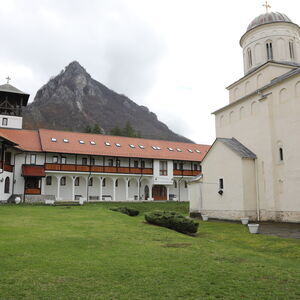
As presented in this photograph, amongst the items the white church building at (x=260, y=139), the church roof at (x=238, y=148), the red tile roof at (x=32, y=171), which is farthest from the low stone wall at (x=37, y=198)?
the church roof at (x=238, y=148)

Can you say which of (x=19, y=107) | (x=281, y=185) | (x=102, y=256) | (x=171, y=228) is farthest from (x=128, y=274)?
(x=19, y=107)

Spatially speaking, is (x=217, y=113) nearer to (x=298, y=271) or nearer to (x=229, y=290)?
(x=298, y=271)

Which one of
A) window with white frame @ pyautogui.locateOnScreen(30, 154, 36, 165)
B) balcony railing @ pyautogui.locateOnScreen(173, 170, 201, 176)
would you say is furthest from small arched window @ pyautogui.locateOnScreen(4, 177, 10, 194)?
balcony railing @ pyautogui.locateOnScreen(173, 170, 201, 176)

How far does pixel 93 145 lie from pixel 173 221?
25.9m

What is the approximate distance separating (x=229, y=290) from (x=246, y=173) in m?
14.7

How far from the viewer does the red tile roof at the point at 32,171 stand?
31844mm

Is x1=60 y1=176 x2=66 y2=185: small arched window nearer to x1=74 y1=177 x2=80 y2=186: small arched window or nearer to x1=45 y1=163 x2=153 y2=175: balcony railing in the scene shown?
x1=74 y1=177 x2=80 y2=186: small arched window

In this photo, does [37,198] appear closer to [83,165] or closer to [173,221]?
[83,165]

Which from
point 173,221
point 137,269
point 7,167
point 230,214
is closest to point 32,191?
point 7,167

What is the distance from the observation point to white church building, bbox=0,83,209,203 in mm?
32375

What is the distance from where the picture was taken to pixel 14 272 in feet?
18.7

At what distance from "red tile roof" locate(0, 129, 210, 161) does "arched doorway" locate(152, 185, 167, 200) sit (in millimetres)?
4310

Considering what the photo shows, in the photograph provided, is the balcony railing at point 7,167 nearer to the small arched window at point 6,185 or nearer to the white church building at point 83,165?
the white church building at point 83,165

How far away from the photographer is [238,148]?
1992 cm
